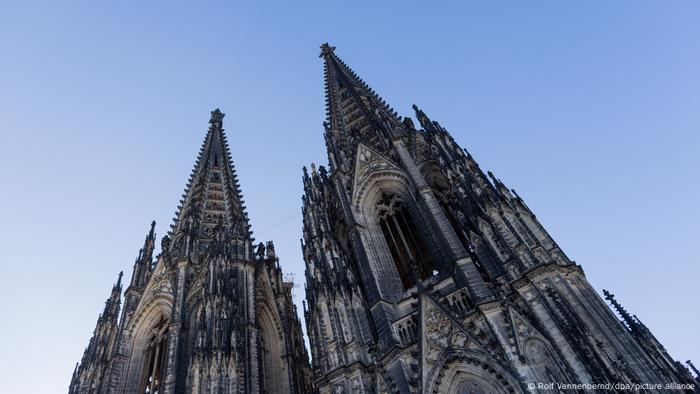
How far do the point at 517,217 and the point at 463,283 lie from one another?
2.82 metres

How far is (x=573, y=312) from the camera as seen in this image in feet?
49.4

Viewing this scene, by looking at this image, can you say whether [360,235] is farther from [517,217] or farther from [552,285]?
[552,285]

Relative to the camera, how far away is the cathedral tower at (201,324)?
24.6 metres

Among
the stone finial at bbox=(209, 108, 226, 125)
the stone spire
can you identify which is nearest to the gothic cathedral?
the stone spire

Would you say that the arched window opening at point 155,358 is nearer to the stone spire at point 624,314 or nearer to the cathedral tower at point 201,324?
the cathedral tower at point 201,324

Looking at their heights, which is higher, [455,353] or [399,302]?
[399,302]

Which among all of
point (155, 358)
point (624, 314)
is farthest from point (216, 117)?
point (624, 314)

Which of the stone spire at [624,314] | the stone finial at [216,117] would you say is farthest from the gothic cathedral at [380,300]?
the stone finial at [216,117]

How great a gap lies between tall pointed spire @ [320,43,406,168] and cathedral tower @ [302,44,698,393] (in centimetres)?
86

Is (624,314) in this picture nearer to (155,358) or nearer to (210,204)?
(155,358)

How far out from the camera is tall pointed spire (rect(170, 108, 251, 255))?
3569 centimetres

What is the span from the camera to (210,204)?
41.2m

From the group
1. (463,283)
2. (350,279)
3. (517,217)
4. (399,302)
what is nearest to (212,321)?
(350,279)

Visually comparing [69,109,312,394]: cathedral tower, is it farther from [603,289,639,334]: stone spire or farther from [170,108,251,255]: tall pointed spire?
[603,289,639,334]: stone spire
